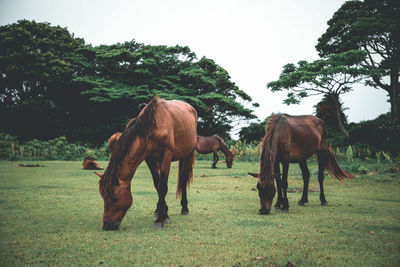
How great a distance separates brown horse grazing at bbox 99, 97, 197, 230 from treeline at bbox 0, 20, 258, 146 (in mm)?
22580

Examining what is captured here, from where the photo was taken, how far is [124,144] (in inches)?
166

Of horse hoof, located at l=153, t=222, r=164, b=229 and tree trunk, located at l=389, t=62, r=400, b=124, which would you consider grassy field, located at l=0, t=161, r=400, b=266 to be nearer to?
horse hoof, located at l=153, t=222, r=164, b=229

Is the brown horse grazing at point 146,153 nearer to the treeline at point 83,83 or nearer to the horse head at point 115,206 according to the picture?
the horse head at point 115,206

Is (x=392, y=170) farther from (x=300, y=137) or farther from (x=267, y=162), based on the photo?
(x=267, y=162)

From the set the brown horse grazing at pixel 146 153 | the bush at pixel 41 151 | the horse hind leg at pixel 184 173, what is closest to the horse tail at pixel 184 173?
the horse hind leg at pixel 184 173

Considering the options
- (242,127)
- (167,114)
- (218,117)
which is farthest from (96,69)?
(167,114)

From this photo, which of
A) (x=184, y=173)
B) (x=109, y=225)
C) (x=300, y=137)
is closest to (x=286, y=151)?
(x=300, y=137)

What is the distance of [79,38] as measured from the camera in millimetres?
36000

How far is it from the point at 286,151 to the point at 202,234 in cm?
290

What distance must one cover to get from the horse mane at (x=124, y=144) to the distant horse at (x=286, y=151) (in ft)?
7.66

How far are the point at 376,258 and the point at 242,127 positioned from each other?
1187 inches

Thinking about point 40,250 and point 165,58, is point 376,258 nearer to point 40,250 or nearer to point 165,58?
point 40,250

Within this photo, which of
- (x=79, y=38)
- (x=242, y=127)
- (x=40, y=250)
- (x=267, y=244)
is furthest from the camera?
(x=79, y=38)

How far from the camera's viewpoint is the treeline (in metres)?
26.7
